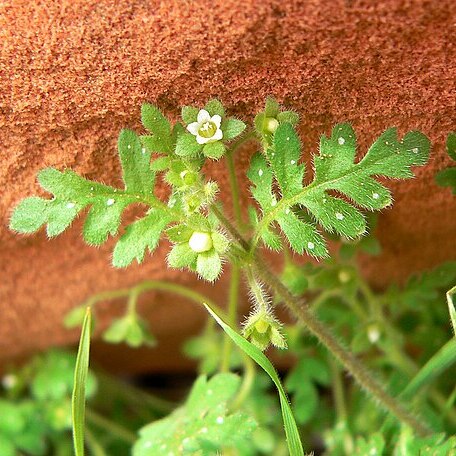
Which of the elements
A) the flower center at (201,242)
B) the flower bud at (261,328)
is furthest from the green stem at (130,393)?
the flower center at (201,242)

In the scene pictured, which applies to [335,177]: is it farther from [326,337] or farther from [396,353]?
[396,353]

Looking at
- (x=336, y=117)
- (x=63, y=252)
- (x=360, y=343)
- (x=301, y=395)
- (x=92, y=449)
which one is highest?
(x=336, y=117)

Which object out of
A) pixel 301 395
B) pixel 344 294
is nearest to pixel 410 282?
pixel 344 294

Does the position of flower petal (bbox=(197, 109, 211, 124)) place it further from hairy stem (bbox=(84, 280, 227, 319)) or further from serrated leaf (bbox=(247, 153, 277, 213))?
hairy stem (bbox=(84, 280, 227, 319))

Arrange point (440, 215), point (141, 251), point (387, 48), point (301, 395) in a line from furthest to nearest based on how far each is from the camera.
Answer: point (301, 395) < point (440, 215) < point (141, 251) < point (387, 48)

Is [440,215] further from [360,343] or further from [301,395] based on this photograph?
[301,395]

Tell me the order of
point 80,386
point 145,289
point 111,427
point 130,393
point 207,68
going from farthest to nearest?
point 130,393, point 111,427, point 145,289, point 80,386, point 207,68

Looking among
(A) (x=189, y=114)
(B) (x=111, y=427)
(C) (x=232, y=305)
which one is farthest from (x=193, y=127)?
(B) (x=111, y=427)
